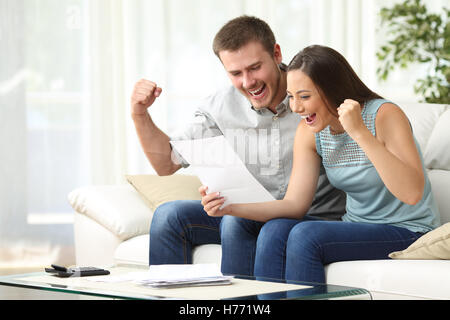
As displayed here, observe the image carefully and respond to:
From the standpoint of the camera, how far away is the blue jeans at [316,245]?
5.88 feet

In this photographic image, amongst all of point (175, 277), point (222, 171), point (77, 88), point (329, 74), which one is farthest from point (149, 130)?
point (77, 88)

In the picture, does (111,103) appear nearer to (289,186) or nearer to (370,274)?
(289,186)

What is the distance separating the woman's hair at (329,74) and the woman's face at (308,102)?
0.5 inches

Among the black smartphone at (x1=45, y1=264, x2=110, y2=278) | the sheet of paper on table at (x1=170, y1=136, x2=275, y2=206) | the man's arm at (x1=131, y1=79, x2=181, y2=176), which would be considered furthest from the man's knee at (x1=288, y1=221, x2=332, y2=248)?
the man's arm at (x1=131, y1=79, x2=181, y2=176)

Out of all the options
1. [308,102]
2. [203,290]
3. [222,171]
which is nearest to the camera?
[203,290]

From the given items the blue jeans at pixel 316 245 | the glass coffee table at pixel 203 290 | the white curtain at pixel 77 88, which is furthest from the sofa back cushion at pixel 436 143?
the white curtain at pixel 77 88

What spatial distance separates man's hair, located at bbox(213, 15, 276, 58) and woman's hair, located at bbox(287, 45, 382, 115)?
0.28 m

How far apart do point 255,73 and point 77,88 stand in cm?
204

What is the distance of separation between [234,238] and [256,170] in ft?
1.14

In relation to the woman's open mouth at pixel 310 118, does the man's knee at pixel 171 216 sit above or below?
below

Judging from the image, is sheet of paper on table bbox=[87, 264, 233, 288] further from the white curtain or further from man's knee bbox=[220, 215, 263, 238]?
the white curtain

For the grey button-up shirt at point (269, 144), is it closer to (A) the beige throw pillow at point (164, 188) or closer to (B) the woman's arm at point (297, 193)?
(B) the woman's arm at point (297, 193)

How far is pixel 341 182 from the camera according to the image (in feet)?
6.63

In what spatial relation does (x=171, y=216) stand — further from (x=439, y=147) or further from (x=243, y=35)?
(x=439, y=147)
